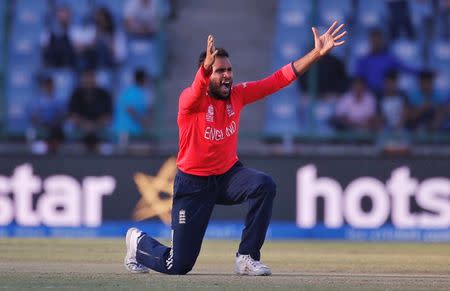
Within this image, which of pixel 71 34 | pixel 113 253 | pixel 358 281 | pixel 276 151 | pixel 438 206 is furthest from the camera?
pixel 71 34

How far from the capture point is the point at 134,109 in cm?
1664

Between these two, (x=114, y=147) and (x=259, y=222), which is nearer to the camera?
(x=259, y=222)

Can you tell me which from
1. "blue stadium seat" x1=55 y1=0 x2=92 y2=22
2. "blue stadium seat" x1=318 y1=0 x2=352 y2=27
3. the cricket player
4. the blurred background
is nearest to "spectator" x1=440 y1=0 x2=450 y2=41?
the blurred background

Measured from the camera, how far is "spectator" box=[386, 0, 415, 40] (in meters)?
17.6

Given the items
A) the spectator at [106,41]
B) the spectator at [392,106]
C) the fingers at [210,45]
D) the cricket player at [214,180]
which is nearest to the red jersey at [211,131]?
the cricket player at [214,180]

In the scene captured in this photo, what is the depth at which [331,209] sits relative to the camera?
15398mm

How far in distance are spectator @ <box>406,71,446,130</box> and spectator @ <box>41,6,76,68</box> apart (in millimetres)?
4991

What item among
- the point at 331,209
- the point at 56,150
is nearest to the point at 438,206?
the point at 331,209

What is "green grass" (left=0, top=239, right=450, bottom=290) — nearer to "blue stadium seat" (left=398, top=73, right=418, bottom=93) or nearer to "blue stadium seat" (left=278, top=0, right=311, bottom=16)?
"blue stadium seat" (left=398, top=73, right=418, bottom=93)

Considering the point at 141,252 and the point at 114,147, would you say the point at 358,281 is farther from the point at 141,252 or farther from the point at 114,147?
the point at 114,147

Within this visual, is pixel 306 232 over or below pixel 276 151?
below

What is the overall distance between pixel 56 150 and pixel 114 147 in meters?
0.82

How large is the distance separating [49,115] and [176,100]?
2327 mm

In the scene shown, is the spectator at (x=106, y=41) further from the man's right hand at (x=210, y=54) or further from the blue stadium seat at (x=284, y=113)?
the man's right hand at (x=210, y=54)
